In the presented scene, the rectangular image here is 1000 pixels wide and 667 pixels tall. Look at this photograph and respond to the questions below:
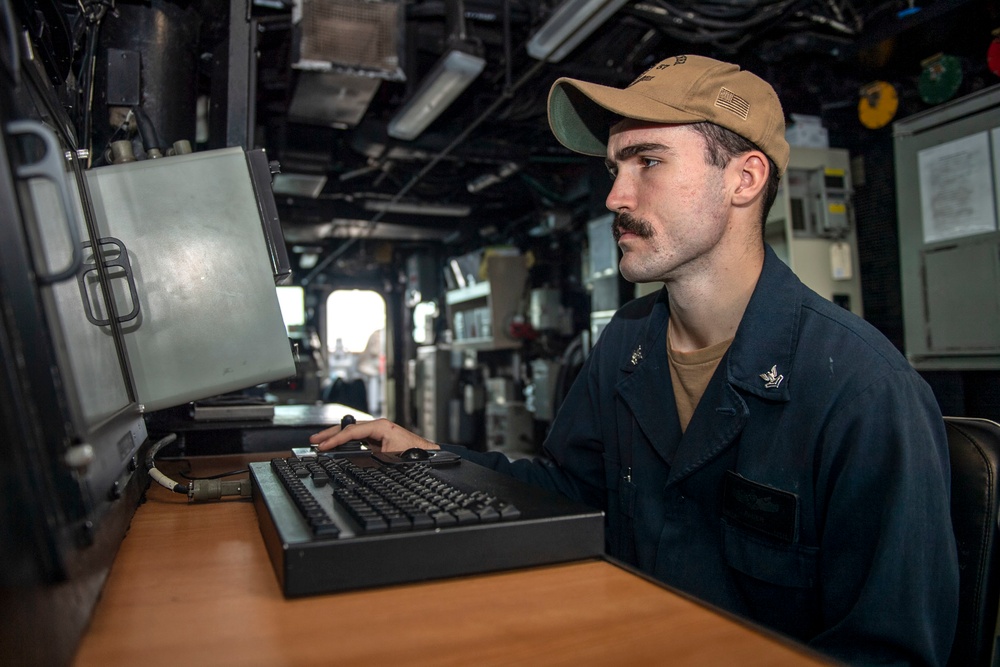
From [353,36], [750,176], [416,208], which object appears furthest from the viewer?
[416,208]

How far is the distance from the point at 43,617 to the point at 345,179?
19.1 ft

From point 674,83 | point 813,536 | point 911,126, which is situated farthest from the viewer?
point 911,126

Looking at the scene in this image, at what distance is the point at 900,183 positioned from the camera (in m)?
3.21

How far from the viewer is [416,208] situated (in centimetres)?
692

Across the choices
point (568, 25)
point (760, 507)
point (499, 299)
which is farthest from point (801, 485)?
point (499, 299)

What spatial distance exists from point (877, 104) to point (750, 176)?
8.32ft

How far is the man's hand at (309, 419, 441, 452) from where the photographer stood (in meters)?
1.27

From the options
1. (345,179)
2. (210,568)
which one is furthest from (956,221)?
(345,179)

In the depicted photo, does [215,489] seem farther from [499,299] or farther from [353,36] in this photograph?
[499,299]

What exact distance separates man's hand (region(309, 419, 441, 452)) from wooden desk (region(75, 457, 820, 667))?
53cm

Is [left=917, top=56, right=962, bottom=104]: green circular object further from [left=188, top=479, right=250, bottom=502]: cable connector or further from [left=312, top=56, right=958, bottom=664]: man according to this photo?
[left=188, top=479, right=250, bottom=502]: cable connector

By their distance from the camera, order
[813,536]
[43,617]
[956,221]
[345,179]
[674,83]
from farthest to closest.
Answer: [345,179] < [956,221] < [674,83] < [813,536] < [43,617]

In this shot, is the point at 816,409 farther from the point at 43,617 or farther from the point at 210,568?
the point at 43,617

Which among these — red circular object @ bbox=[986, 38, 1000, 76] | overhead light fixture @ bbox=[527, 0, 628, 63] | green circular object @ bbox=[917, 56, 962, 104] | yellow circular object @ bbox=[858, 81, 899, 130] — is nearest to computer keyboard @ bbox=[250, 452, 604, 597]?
overhead light fixture @ bbox=[527, 0, 628, 63]
